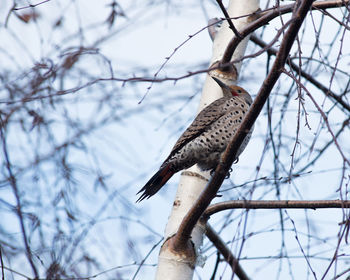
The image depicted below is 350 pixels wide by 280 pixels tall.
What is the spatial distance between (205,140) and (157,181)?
18.6 inches

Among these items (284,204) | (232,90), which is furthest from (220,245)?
(232,90)

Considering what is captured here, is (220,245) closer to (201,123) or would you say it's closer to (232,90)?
(201,123)

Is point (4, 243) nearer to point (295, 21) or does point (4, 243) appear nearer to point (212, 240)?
point (212, 240)

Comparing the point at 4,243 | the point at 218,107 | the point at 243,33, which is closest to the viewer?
the point at 243,33

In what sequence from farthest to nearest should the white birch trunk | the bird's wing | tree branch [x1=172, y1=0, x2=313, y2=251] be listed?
the bird's wing, the white birch trunk, tree branch [x1=172, y1=0, x2=313, y2=251]

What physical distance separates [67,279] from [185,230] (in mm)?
759

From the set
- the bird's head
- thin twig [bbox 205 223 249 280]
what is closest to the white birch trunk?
the bird's head

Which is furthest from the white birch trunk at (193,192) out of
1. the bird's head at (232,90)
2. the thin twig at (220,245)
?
the thin twig at (220,245)

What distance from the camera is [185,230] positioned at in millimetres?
3010

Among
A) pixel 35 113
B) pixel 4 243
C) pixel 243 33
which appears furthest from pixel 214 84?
pixel 4 243

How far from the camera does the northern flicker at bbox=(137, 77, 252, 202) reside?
3887 mm

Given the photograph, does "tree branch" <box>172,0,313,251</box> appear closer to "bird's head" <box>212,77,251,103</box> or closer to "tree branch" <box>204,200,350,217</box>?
"tree branch" <box>204,200,350,217</box>

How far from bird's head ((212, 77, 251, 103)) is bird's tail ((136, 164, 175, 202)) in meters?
0.67

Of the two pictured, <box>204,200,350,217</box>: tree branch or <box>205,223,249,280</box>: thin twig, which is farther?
<box>205,223,249,280</box>: thin twig
